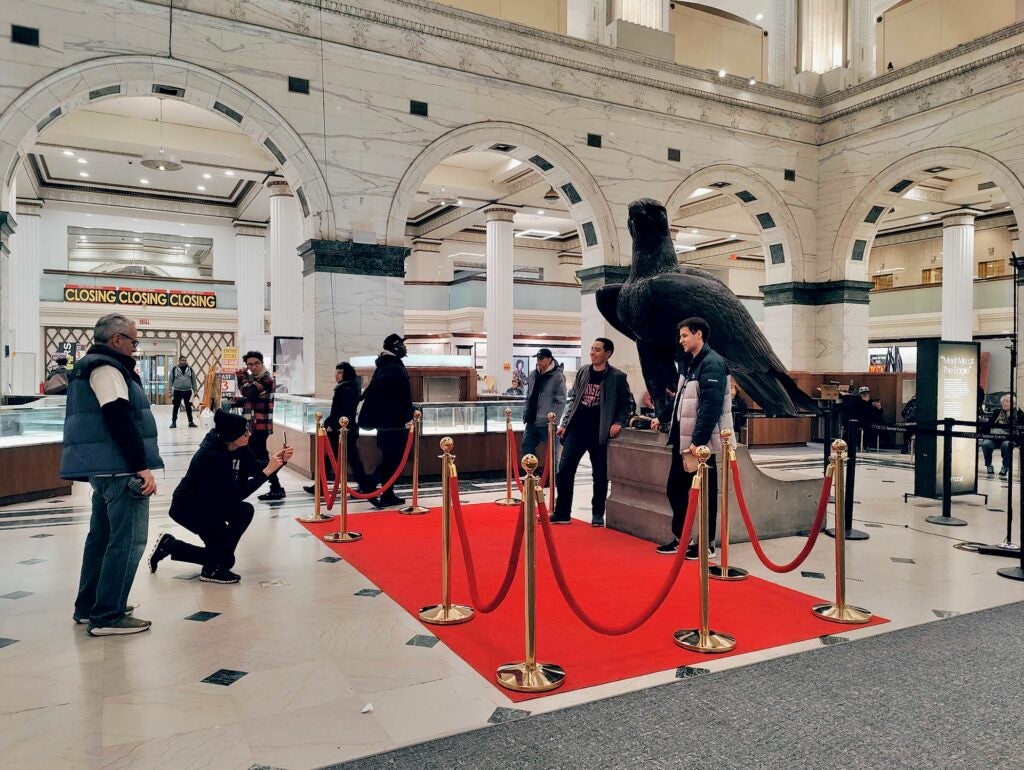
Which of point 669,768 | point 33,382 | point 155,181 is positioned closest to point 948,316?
point 669,768

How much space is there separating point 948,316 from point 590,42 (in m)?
10.9

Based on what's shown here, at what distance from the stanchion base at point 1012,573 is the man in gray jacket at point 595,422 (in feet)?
8.87

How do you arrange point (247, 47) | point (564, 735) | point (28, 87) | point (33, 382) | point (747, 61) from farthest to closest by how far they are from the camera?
point (33, 382), point (747, 61), point (247, 47), point (28, 87), point (564, 735)

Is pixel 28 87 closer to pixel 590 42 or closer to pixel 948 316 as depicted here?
pixel 590 42

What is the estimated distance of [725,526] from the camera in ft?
13.9

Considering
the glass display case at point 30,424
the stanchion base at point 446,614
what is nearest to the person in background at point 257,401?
the glass display case at point 30,424

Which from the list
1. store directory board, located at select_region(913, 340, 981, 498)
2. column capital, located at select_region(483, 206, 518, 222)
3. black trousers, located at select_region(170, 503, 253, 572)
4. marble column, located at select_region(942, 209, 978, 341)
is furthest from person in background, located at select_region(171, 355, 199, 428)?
marble column, located at select_region(942, 209, 978, 341)

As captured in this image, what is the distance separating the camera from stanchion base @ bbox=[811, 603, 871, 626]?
3594 mm

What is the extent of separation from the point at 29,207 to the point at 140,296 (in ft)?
12.7

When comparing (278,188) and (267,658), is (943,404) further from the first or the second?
(278,188)

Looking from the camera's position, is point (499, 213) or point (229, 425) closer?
point (229, 425)

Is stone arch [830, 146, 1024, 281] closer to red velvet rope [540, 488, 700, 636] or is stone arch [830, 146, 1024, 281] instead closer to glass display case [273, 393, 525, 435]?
glass display case [273, 393, 525, 435]

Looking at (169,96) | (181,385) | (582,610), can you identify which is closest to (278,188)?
(181,385)

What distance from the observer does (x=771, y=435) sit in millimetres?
12422
